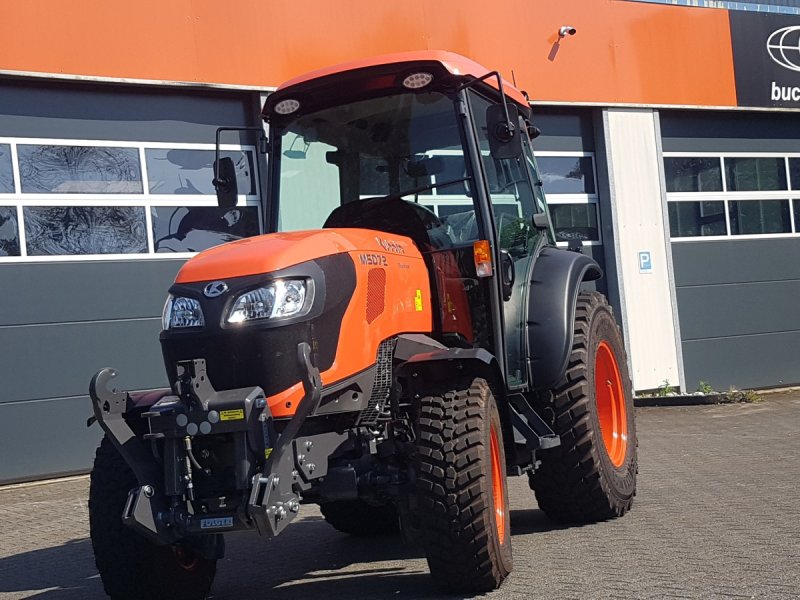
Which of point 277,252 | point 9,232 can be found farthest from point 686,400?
point 277,252

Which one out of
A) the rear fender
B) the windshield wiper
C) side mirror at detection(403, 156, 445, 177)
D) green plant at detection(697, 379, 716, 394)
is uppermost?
side mirror at detection(403, 156, 445, 177)

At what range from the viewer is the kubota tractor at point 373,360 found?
5.09m

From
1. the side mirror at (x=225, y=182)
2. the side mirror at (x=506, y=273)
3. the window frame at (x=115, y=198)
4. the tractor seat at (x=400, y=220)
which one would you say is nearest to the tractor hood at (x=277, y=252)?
the tractor seat at (x=400, y=220)

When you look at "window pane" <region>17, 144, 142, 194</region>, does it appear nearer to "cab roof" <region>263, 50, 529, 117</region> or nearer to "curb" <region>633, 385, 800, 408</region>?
"cab roof" <region>263, 50, 529, 117</region>

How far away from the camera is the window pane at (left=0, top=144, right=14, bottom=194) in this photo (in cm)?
1112

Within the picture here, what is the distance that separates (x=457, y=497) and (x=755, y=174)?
13.0 meters

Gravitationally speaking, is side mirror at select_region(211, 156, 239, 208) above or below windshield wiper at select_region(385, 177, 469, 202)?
above

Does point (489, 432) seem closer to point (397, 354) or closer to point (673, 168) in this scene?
point (397, 354)

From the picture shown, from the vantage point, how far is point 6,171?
1115cm

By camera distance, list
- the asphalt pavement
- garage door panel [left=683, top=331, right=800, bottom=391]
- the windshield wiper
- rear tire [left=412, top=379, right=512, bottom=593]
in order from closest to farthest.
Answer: rear tire [left=412, top=379, right=512, bottom=593] < the asphalt pavement < the windshield wiper < garage door panel [left=683, top=331, right=800, bottom=391]

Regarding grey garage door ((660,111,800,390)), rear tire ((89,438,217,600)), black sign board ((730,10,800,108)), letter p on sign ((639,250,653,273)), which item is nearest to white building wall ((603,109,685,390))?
letter p on sign ((639,250,653,273))

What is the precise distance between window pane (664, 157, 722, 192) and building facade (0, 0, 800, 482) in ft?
0.10

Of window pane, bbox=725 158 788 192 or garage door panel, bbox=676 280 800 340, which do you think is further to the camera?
window pane, bbox=725 158 788 192

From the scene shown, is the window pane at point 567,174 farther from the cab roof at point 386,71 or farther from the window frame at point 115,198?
the cab roof at point 386,71
